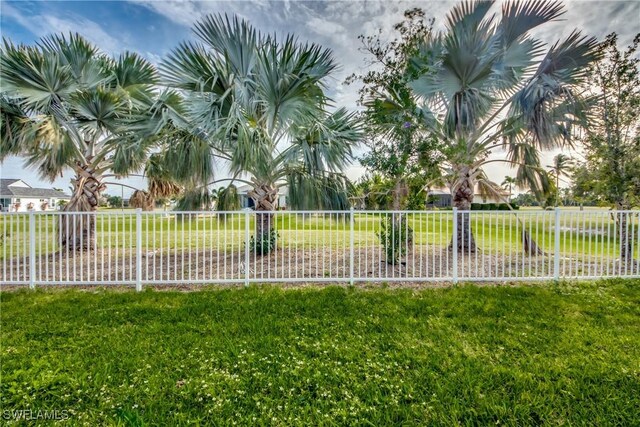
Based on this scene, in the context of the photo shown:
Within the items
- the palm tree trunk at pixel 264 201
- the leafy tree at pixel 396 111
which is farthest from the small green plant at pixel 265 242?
the leafy tree at pixel 396 111

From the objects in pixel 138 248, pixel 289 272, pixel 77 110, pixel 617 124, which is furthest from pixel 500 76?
pixel 77 110

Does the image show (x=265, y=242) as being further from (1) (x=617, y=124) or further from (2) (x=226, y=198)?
(1) (x=617, y=124)

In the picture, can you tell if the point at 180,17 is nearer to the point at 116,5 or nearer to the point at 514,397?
the point at 116,5

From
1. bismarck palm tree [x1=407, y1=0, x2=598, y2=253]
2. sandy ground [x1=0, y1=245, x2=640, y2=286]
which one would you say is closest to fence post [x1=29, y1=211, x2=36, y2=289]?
sandy ground [x1=0, y1=245, x2=640, y2=286]

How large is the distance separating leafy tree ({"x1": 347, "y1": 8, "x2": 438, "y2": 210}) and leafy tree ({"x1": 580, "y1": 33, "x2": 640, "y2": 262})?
152 inches

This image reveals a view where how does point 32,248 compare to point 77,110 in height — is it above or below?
below

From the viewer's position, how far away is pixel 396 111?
5328 millimetres

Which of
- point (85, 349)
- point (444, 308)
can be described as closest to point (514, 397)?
point (444, 308)

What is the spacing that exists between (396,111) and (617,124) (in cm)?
503

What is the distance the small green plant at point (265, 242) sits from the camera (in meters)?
6.27

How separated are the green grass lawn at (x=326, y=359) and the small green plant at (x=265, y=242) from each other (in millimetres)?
2141

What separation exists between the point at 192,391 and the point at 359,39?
620 cm

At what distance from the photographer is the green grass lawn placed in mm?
2025

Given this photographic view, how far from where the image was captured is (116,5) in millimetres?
5426
